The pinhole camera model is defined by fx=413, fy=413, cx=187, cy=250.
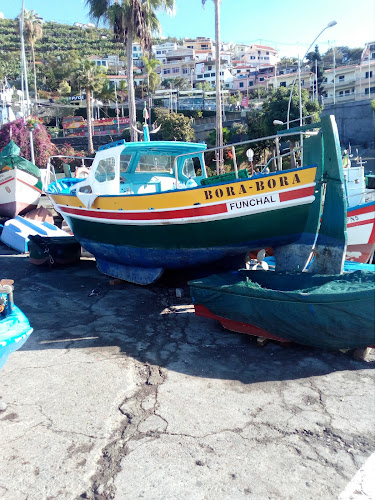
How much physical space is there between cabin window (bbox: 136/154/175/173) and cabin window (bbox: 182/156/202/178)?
1.18 ft

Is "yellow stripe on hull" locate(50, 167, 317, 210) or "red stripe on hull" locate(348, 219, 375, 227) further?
"red stripe on hull" locate(348, 219, 375, 227)

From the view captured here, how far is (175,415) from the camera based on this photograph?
3.99m

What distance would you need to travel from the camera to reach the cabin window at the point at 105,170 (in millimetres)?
8438

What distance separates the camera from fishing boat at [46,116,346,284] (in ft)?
19.9

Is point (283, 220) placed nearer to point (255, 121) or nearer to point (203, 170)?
point (203, 170)

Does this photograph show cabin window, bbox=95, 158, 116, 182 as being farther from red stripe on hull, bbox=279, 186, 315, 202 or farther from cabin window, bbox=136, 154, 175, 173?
red stripe on hull, bbox=279, 186, 315, 202

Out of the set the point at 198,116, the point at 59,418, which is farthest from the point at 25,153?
the point at 59,418

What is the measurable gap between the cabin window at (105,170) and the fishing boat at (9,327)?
4568 mm

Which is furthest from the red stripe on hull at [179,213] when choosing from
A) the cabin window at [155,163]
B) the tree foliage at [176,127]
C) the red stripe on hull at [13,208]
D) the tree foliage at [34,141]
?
the tree foliage at [176,127]

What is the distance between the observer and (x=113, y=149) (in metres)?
8.35

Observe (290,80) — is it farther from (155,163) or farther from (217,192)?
(217,192)

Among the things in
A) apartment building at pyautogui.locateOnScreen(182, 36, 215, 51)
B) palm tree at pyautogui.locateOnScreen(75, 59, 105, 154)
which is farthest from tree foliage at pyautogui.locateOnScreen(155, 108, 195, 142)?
apartment building at pyautogui.locateOnScreen(182, 36, 215, 51)

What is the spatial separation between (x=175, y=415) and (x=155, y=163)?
20.2ft

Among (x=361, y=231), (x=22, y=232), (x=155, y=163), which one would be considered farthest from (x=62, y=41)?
(x=361, y=231)
